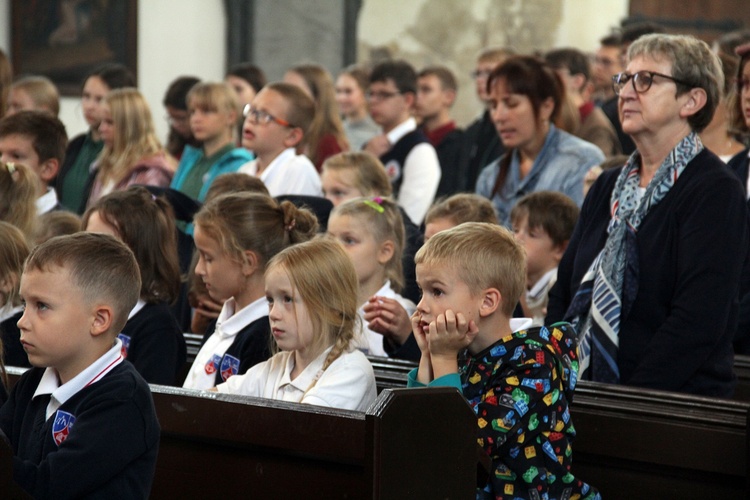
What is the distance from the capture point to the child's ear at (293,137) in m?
6.02

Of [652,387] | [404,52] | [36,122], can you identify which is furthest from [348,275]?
[404,52]

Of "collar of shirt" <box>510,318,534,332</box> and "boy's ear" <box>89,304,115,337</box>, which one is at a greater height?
"boy's ear" <box>89,304,115,337</box>

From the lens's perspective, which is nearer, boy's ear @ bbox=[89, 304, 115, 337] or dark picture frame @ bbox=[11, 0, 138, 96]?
boy's ear @ bbox=[89, 304, 115, 337]

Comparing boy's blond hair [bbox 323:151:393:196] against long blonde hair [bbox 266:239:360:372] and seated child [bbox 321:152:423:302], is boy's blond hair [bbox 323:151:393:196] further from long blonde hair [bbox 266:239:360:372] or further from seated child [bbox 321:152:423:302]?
long blonde hair [bbox 266:239:360:372]

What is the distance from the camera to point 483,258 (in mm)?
2939

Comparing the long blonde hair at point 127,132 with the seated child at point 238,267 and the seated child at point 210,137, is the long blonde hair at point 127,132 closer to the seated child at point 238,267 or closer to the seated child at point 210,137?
the seated child at point 210,137

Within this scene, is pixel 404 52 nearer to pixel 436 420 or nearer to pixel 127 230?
pixel 127 230

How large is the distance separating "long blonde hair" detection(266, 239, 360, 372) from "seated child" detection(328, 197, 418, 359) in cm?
Result: 91

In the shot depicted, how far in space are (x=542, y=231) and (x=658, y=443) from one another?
6.27 ft

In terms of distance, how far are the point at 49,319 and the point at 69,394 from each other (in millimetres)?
191

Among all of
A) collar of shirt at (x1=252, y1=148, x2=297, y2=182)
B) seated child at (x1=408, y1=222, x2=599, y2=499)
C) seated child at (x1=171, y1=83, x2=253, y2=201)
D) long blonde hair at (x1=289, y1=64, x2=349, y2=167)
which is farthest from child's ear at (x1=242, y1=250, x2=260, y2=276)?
long blonde hair at (x1=289, y1=64, x2=349, y2=167)

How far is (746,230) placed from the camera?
3.45 meters

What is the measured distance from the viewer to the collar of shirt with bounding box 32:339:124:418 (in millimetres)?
2557

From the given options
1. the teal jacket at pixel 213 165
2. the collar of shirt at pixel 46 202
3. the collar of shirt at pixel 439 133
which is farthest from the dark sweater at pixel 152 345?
the collar of shirt at pixel 439 133
